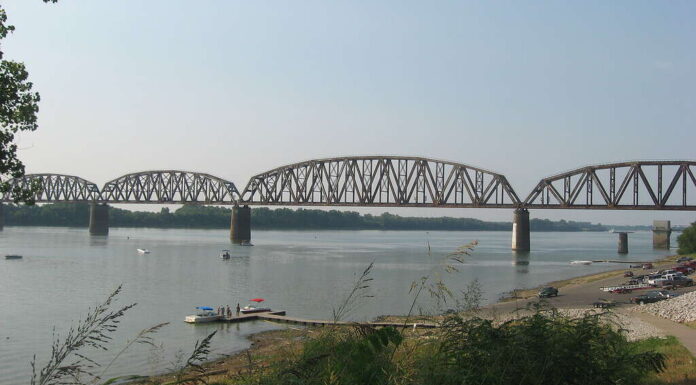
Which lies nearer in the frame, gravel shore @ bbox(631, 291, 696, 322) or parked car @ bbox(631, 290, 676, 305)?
gravel shore @ bbox(631, 291, 696, 322)

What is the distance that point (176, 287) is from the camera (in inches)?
2719

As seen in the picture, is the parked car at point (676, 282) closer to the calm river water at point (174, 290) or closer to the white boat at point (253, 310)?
the calm river water at point (174, 290)

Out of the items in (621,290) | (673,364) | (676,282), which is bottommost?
(621,290)

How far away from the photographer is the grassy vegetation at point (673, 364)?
13157 mm

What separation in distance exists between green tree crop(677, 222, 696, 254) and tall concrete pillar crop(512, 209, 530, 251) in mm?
31935

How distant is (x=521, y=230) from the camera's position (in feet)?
518

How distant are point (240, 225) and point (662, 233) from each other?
121371 mm

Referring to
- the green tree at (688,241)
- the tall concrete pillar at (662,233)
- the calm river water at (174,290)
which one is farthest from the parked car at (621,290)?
the tall concrete pillar at (662,233)

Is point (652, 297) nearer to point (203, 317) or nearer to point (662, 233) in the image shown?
point (203, 317)

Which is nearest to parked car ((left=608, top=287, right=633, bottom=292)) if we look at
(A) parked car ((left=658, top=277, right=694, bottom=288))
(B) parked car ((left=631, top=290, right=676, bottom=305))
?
(A) parked car ((left=658, top=277, right=694, bottom=288))

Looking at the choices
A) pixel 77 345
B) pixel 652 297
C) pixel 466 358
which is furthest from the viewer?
A: pixel 652 297

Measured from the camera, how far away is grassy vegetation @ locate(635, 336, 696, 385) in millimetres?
13157

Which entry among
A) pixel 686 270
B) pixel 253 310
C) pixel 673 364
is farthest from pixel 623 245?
pixel 673 364

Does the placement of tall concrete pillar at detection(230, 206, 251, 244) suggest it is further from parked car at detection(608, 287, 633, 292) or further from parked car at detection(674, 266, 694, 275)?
parked car at detection(608, 287, 633, 292)
